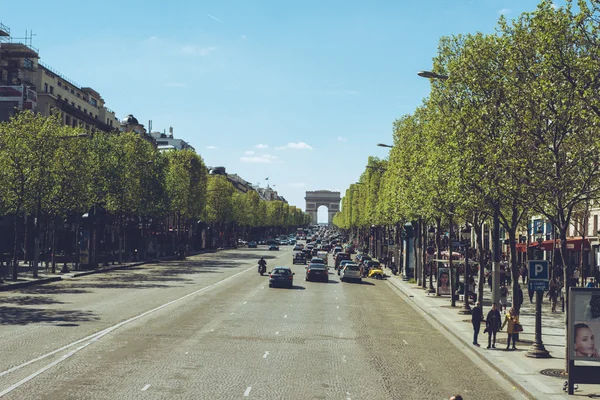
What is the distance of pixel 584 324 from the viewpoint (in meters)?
16.8

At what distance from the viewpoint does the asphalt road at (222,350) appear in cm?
1600

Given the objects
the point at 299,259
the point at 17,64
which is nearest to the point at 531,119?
the point at 299,259

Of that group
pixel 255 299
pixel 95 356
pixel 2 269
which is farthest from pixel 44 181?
pixel 95 356

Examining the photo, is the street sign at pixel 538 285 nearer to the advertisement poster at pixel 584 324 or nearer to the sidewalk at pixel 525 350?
the sidewalk at pixel 525 350

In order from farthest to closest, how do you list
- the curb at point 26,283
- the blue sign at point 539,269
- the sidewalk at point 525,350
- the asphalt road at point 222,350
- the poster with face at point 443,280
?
the poster with face at point 443,280, the curb at point 26,283, the blue sign at point 539,269, the sidewalk at point 525,350, the asphalt road at point 222,350

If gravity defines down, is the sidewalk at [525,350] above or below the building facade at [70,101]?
below

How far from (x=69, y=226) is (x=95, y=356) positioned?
2543 inches

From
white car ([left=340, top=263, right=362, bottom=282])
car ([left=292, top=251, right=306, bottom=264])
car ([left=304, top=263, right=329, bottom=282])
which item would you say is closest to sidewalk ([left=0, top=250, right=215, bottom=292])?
car ([left=304, top=263, right=329, bottom=282])

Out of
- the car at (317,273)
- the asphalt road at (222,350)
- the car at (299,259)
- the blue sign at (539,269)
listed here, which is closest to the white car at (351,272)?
the car at (317,273)

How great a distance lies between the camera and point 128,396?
14.8 m

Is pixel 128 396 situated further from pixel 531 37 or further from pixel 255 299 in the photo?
pixel 255 299

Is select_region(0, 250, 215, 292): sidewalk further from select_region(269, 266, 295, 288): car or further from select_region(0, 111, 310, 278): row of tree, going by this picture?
select_region(269, 266, 295, 288): car

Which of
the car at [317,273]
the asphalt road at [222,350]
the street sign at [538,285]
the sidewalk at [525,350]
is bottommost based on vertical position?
the sidewalk at [525,350]

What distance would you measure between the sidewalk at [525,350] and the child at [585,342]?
0.97 metres
